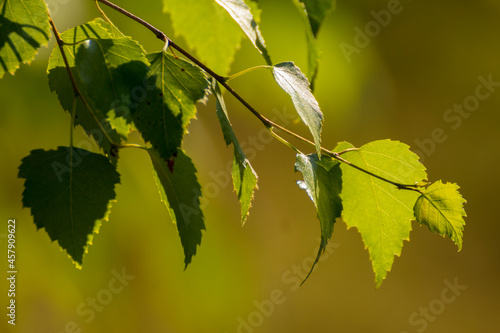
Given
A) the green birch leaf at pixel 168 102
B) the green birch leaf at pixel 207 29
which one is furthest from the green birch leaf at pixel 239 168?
the green birch leaf at pixel 207 29

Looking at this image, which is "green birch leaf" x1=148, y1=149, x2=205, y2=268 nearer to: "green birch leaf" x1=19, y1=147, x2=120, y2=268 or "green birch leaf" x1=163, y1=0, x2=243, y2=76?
"green birch leaf" x1=19, y1=147, x2=120, y2=268

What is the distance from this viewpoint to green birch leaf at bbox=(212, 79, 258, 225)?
0.32 metres

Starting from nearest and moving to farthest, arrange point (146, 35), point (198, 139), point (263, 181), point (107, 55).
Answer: point (107, 55)
point (146, 35)
point (198, 139)
point (263, 181)

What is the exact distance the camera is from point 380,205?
0.41m

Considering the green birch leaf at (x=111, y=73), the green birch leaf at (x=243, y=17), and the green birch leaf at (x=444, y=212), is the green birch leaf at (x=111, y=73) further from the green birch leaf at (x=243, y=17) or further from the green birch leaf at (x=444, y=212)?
the green birch leaf at (x=444, y=212)

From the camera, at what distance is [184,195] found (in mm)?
318

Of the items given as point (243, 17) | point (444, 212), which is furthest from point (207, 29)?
point (444, 212)

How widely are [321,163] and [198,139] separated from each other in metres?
1.10

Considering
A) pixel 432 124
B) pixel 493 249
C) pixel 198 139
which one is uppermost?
pixel 432 124

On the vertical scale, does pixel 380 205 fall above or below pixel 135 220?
above

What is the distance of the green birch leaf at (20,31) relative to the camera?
0.98 feet

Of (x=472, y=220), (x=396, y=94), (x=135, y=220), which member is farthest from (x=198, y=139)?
(x=472, y=220)

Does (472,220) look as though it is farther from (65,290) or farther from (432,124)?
(65,290)

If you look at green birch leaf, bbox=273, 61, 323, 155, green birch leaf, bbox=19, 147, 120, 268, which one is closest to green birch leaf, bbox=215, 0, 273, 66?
green birch leaf, bbox=273, 61, 323, 155
